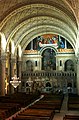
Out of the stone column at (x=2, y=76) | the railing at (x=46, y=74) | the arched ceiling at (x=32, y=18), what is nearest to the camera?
the arched ceiling at (x=32, y=18)

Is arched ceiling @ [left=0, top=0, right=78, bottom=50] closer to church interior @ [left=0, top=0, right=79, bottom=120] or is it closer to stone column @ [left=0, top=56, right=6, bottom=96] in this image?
church interior @ [left=0, top=0, right=79, bottom=120]

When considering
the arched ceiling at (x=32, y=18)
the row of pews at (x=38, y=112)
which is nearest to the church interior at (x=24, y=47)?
the arched ceiling at (x=32, y=18)

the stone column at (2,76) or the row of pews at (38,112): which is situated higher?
the stone column at (2,76)

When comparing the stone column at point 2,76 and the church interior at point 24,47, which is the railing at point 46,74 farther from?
the stone column at point 2,76

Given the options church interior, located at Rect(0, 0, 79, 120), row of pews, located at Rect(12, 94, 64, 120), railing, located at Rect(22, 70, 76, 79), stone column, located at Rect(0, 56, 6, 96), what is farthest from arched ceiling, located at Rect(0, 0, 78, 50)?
row of pews, located at Rect(12, 94, 64, 120)

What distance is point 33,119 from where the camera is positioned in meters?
13.5

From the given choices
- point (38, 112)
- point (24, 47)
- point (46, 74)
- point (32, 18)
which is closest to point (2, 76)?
point (32, 18)

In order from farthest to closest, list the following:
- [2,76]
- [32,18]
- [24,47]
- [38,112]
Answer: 1. [24,47]
2. [32,18]
3. [2,76]
4. [38,112]

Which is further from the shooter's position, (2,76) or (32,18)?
(32,18)

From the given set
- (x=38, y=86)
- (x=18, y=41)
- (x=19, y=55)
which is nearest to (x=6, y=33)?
(x=18, y=41)

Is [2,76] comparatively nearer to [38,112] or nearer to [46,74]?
[46,74]

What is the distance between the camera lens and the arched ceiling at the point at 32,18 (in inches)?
1205

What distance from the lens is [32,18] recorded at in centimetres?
3781

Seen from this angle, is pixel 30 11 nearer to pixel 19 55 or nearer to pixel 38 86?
pixel 19 55
